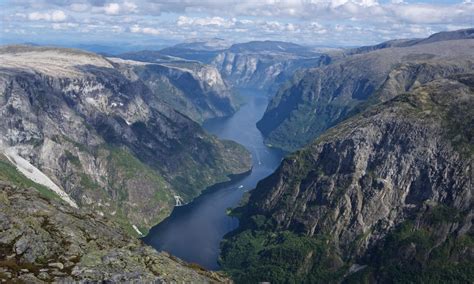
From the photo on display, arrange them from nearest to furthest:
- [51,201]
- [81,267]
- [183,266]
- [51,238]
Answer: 1. [81,267]
2. [51,238]
3. [183,266]
4. [51,201]

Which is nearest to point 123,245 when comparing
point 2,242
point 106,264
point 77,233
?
point 77,233

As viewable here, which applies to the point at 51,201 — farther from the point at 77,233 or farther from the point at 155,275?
the point at 155,275

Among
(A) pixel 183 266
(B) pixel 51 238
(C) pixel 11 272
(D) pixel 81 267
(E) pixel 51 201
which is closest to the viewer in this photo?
(C) pixel 11 272

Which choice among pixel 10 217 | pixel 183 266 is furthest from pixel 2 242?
pixel 183 266

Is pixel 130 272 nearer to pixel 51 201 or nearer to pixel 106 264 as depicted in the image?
pixel 106 264

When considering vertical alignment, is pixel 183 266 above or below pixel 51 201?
below

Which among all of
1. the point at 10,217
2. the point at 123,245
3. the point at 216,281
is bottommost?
the point at 216,281

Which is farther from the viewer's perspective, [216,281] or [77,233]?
[216,281]
